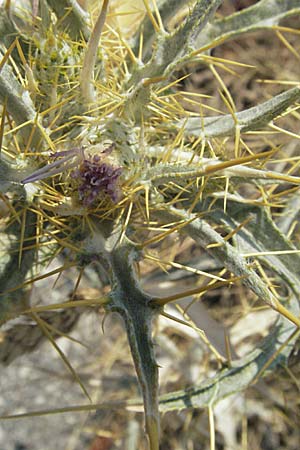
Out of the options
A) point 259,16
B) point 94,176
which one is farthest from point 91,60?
point 259,16

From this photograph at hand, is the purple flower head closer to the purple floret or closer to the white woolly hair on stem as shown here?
the purple floret

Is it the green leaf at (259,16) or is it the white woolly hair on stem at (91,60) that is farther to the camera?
the green leaf at (259,16)

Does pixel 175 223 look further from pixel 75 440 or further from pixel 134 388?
pixel 75 440

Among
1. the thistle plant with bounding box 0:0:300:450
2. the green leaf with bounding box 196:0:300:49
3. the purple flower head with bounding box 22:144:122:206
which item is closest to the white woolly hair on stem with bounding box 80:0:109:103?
the thistle plant with bounding box 0:0:300:450

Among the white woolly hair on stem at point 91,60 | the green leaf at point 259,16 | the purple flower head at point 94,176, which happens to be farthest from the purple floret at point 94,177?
the green leaf at point 259,16

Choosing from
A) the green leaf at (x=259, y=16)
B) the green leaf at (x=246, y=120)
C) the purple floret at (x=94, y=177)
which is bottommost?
the purple floret at (x=94, y=177)

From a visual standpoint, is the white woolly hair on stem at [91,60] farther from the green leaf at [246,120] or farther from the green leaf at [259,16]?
the green leaf at [259,16]

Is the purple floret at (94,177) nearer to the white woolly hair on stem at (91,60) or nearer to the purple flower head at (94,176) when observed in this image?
the purple flower head at (94,176)

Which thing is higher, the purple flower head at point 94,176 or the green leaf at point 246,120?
the green leaf at point 246,120
